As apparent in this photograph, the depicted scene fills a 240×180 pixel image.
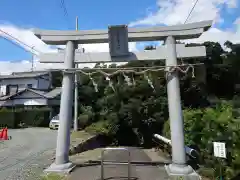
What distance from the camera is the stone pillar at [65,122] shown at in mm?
7576

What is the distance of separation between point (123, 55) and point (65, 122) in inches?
114

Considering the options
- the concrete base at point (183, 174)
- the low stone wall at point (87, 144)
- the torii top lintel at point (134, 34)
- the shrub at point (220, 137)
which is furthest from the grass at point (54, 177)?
the low stone wall at point (87, 144)

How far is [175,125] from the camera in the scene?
734cm

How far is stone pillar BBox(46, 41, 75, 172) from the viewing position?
7.58m

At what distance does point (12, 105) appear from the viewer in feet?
107

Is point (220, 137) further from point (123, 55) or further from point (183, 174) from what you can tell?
point (123, 55)

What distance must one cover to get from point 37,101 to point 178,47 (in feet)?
89.8

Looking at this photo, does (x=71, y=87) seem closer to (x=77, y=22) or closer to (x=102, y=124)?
(x=102, y=124)

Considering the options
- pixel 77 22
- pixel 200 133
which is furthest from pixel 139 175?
pixel 77 22

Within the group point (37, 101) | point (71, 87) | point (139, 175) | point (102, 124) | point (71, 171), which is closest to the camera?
point (139, 175)

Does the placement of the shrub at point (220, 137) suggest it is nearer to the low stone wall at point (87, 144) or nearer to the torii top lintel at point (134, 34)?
the torii top lintel at point (134, 34)

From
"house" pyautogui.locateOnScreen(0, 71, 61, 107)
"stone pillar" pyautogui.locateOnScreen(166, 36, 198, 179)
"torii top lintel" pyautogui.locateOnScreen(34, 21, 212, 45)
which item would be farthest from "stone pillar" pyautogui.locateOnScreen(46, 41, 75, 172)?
"house" pyautogui.locateOnScreen(0, 71, 61, 107)

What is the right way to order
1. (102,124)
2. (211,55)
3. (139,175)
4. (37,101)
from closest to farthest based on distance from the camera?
(139,175) < (102,124) < (211,55) < (37,101)

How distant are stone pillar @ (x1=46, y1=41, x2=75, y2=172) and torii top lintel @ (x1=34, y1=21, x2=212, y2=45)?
1.07ft
